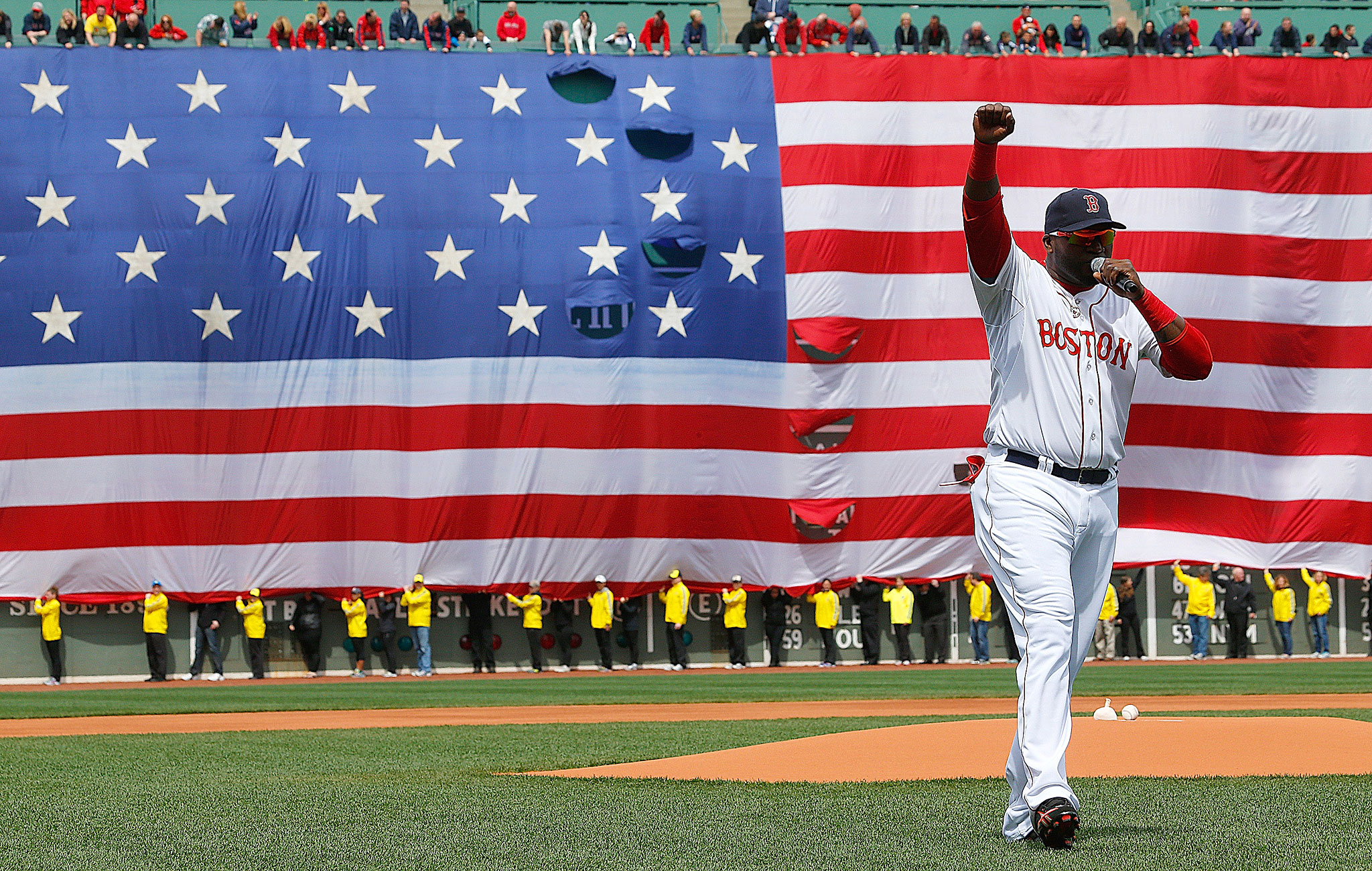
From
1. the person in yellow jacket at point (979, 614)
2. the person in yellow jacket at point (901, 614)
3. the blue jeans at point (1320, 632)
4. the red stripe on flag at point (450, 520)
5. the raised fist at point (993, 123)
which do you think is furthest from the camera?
the blue jeans at point (1320, 632)

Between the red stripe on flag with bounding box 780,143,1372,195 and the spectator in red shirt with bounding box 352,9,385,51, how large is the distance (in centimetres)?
727

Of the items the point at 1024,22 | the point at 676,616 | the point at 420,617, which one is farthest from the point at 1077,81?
the point at 420,617

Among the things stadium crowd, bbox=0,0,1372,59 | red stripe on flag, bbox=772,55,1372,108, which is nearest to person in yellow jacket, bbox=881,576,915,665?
red stripe on flag, bbox=772,55,1372,108

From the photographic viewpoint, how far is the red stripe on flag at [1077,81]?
24828 mm

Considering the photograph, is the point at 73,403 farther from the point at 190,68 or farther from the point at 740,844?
the point at 740,844

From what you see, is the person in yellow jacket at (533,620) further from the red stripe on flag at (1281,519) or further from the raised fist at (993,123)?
the raised fist at (993,123)

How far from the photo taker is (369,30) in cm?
2511

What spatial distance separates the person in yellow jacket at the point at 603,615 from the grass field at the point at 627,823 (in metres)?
15.2

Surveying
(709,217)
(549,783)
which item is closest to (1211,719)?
(549,783)

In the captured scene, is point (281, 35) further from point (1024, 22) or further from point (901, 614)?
point (901, 614)

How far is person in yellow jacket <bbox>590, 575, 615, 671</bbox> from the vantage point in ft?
76.9

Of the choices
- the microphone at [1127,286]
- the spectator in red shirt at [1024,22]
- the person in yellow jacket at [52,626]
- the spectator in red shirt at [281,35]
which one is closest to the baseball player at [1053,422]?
the microphone at [1127,286]

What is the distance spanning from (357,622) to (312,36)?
1002 centimetres

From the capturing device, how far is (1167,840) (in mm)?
4750
